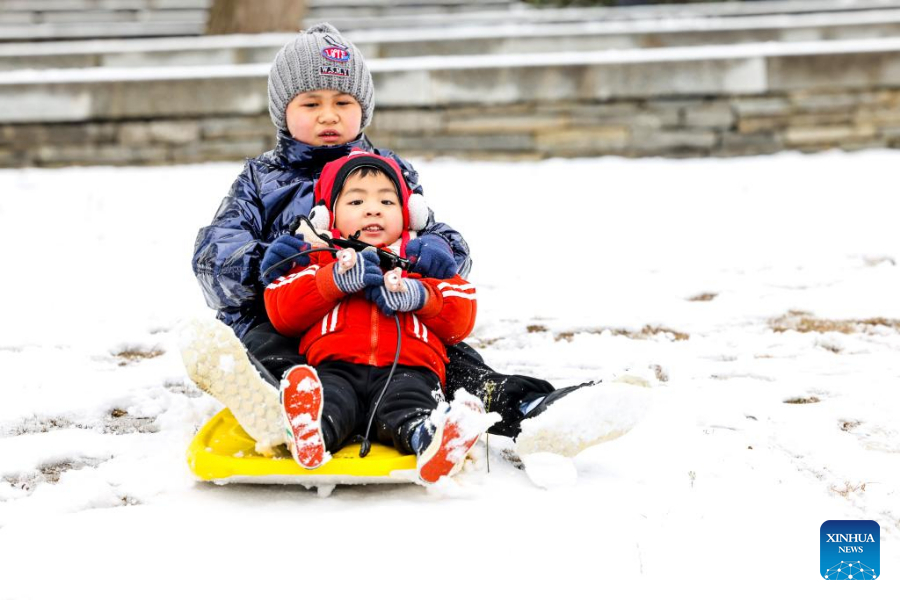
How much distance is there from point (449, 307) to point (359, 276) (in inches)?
11.6

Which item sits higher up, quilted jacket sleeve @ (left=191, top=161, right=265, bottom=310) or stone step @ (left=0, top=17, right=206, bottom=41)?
stone step @ (left=0, top=17, right=206, bottom=41)

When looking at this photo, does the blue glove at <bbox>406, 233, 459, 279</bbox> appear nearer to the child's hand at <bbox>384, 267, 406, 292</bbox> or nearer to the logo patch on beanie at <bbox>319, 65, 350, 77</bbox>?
the child's hand at <bbox>384, 267, 406, 292</bbox>

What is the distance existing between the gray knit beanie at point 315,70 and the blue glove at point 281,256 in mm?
610

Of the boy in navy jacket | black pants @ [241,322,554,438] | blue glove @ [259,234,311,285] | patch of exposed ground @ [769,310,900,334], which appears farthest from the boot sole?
patch of exposed ground @ [769,310,900,334]

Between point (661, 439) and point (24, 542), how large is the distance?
1.59 meters

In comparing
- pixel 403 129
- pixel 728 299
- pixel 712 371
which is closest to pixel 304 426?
pixel 712 371

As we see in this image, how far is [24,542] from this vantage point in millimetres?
2010

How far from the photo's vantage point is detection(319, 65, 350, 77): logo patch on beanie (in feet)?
9.75

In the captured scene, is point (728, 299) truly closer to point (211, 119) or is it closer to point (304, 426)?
point (304, 426)

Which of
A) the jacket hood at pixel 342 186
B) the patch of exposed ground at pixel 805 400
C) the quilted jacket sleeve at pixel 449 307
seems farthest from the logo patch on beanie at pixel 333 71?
the patch of exposed ground at pixel 805 400

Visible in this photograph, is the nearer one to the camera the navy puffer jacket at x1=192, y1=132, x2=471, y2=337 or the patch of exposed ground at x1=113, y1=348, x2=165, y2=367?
the navy puffer jacket at x1=192, y1=132, x2=471, y2=337

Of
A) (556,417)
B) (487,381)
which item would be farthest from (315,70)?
(556,417)

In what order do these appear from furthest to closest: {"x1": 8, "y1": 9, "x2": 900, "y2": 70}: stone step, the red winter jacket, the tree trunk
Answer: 1. the tree trunk
2. {"x1": 8, "y1": 9, "x2": 900, "y2": 70}: stone step
3. the red winter jacket

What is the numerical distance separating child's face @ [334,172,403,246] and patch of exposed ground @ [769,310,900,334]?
2018mm
